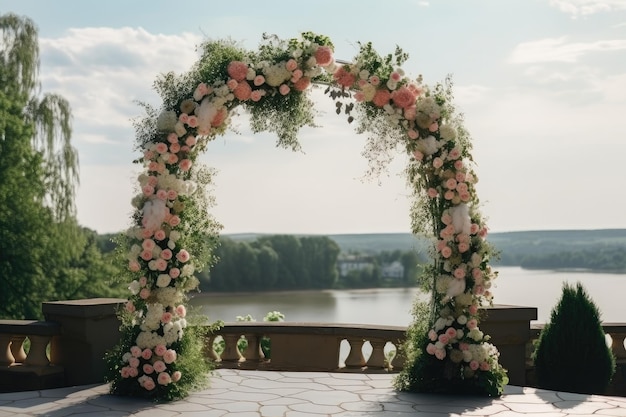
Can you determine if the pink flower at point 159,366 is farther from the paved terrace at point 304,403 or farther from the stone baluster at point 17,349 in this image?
the stone baluster at point 17,349

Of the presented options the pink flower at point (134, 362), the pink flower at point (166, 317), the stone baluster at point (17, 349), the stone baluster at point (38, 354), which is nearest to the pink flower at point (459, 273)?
the pink flower at point (166, 317)

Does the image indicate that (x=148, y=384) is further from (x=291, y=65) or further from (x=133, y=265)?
(x=291, y=65)

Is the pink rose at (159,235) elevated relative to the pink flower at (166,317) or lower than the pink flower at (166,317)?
elevated

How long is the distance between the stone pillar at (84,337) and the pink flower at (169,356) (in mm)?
988

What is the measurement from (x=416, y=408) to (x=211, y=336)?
317 centimetres

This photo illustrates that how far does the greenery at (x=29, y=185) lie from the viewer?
22875 mm

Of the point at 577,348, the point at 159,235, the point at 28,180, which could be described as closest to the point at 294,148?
the point at 159,235

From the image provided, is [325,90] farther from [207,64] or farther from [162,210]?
[162,210]

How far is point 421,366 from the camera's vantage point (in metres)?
8.12

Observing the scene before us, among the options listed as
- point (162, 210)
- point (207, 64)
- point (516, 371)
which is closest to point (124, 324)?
point (162, 210)

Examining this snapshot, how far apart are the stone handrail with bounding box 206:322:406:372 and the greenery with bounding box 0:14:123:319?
49.1 feet

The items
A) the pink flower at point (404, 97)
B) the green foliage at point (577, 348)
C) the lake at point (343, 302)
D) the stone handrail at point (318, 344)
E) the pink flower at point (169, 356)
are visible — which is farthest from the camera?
the lake at point (343, 302)

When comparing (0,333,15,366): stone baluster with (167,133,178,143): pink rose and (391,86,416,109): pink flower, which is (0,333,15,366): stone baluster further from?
(391,86,416,109): pink flower

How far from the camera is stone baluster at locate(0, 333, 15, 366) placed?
896 cm
